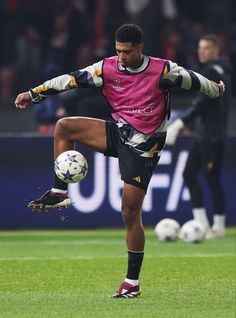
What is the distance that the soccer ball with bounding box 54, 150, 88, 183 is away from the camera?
9.12m

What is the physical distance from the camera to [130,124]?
912 cm

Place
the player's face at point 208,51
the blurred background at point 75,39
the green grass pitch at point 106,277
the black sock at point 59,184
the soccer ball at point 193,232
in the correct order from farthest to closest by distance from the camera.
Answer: the blurred background at point 75,39 < the player's face at point 208,51 < the soccer ball at point 193,232 < the black sock at point 59,184 < the green grass pitch at point 106,277

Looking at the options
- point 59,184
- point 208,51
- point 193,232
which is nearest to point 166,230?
point 193,232

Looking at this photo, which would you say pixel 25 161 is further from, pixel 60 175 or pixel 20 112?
pixel 60 175

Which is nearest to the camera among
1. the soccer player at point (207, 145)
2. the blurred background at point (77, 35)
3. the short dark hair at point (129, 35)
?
the short dark hair at point (129, 35)

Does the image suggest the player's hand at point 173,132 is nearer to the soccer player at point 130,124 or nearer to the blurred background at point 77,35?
the blurred background at point 77,35

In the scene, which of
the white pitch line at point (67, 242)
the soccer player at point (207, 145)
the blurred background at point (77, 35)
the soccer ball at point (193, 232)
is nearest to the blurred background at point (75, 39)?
the blurred background at point (77, 35)

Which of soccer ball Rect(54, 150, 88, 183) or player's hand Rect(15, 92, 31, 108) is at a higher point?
player's hand Rect(15, 92, 31, 108)

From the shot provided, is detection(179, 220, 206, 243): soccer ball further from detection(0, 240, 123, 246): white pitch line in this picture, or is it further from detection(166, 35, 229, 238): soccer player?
detection(0, 240, 123, 246): white pitch line

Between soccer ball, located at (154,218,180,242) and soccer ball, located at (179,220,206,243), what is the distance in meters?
0.18

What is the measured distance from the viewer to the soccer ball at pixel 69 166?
912 cm

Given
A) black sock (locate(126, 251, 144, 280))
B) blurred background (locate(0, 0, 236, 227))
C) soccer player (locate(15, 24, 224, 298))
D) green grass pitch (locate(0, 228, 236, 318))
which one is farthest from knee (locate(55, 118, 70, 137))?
blurred background (locate(0, 0, 236, 227))

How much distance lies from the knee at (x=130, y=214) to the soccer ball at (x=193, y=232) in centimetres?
484

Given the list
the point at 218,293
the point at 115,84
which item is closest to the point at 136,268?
the point at 218,293
